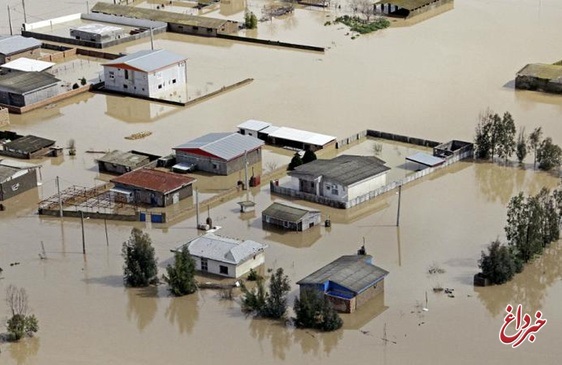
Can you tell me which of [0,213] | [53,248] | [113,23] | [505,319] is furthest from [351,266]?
[113,23]

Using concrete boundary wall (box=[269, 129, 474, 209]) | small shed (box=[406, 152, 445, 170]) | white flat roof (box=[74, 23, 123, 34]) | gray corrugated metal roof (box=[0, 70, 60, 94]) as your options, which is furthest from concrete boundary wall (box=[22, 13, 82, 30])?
small shed (box=[406, 152, 445, 170])

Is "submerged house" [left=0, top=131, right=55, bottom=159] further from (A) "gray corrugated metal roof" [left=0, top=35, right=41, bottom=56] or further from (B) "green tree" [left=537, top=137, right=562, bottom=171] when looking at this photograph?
(B) "green tree" [left=537, top=137, right=562, bottom=171]

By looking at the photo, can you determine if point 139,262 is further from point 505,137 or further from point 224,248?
point 505,137

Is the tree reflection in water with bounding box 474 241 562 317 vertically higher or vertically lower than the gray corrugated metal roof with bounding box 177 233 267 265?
lower

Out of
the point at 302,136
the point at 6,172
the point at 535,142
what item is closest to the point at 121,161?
the point at 6,172

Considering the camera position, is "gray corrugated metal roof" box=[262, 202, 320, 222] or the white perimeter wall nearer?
"gray corrugated metal roof" box=[262, 202, 320, 222]

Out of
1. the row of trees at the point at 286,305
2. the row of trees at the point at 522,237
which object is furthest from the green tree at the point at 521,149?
the row of trees at the point at 286,305

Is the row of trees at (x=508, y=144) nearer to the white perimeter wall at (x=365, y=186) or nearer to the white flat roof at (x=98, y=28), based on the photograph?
the white perimeter wall at (x=365, y=186)
